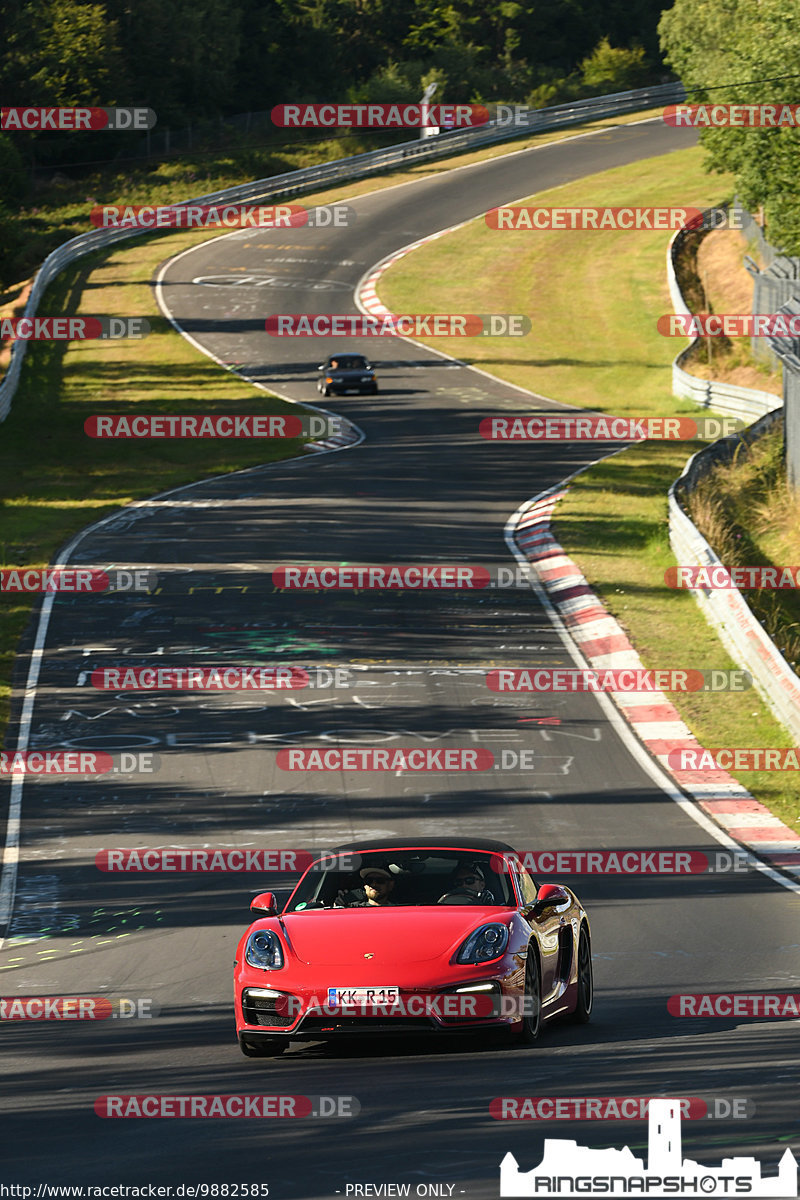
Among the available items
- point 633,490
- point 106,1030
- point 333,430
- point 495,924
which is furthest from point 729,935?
point 333,430

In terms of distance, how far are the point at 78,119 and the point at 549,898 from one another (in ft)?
251

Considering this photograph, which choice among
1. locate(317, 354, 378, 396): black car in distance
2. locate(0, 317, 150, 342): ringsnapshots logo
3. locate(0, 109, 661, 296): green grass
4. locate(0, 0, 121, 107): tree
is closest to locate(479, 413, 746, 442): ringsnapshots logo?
locate(317, 354, 378, 396): black car in distance

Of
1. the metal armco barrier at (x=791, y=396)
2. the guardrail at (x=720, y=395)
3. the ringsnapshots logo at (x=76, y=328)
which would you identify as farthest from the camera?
the ringsnapshots logo at (x=76, y=328)

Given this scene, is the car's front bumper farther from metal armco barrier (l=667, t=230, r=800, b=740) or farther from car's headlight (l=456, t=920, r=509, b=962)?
metal armco barrier (l=667, t=230, r=800, b=740)

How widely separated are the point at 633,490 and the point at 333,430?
10.9 metres

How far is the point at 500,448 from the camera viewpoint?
4047 cm

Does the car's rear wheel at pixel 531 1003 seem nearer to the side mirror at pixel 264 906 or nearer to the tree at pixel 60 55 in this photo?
the side mirror at pixel 264 906

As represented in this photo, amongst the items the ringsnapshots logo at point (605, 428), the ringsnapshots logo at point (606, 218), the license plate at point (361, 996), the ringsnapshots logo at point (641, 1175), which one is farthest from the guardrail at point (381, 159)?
the ringsnapshots logo at point (641, 1175)

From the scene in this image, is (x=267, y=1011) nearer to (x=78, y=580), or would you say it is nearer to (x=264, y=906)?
(x=264, y=906)

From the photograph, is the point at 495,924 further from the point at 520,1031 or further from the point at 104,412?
the point at 104,412

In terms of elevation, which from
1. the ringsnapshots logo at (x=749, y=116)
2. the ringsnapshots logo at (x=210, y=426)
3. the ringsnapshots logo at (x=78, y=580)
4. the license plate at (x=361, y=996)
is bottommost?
the ringsnapshots logo at (x=210, y=426)

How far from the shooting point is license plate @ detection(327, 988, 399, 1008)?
8555mm

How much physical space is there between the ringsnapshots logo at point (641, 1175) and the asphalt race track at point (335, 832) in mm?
93

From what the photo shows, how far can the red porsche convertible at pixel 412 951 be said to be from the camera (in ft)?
28.3
